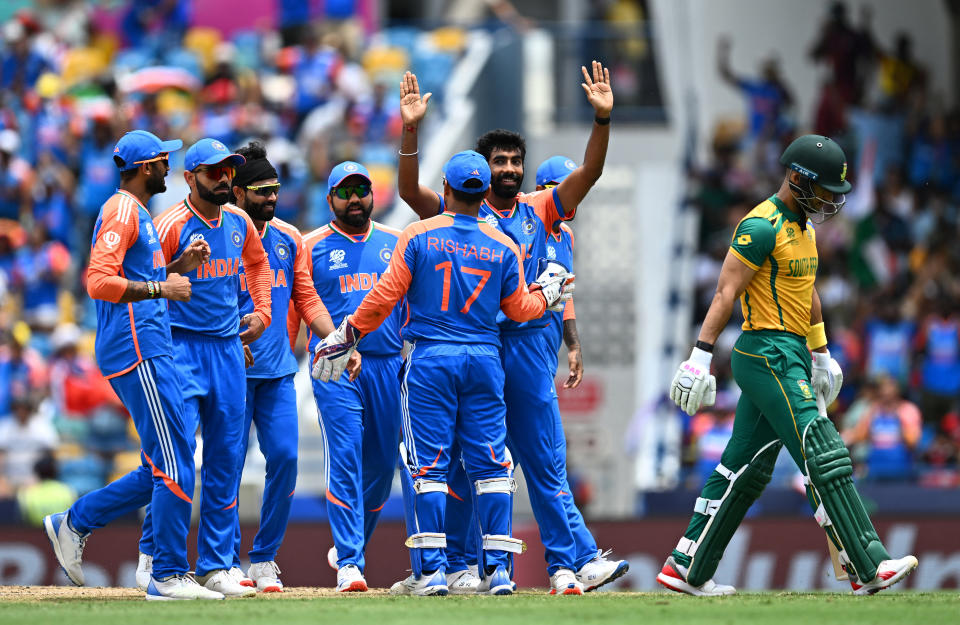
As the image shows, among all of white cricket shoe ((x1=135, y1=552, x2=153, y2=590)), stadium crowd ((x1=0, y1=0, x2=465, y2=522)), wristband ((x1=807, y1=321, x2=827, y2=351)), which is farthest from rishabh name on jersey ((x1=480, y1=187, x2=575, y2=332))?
stadium crowd ((x1=0, y1=0, x2=465, y2=522))

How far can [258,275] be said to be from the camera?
32.3 feet

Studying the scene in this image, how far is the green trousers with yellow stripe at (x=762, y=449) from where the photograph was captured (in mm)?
8789

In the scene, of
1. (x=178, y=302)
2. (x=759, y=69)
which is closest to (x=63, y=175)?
(x=759, y=69)

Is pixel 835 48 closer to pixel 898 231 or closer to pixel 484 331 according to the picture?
pixel 898 231

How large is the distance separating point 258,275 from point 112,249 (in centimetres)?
133

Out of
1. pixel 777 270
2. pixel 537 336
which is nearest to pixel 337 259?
pixel 537 336

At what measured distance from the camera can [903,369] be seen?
17.7 meters

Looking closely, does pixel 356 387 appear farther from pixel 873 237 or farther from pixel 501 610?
pixel 873 237

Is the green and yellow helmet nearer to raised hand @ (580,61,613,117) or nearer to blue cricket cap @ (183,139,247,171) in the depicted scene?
raised hand @ (580,61,613,117)

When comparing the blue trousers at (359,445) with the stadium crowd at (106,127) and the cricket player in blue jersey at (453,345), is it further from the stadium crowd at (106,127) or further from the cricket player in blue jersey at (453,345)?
the stadium crowd at (106,127)

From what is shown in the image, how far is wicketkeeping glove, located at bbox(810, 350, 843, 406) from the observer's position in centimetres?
935

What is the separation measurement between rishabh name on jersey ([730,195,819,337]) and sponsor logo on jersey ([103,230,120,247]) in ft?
11.5

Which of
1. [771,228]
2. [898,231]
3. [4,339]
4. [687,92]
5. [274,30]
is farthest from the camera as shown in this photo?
[274,30]

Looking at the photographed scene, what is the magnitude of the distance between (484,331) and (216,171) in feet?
6.07
